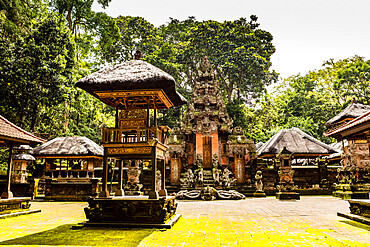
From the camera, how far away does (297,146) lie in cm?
2019

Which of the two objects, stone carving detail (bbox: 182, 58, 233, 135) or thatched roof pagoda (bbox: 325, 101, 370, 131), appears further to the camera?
stone carving detail (bbox: 182, 58, 233, 135)

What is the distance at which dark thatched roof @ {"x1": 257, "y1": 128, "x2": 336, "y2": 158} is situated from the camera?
1972cm

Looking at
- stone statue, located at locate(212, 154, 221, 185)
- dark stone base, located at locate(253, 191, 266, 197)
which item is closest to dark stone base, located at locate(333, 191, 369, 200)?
dark stone base, located at locate(253, 191, 266, 197)

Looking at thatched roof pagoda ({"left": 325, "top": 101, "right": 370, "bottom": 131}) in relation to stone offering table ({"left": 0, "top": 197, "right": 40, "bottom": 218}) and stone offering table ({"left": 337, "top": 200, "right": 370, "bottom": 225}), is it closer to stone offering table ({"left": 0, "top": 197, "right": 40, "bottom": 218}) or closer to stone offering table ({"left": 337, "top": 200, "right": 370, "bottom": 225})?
stone offering table ({"left": 337, "top": 200, "right": 370, "bottom": 225})

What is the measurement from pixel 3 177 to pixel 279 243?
55.3 ft

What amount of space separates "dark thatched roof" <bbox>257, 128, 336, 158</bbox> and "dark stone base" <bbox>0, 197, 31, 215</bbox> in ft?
51.0

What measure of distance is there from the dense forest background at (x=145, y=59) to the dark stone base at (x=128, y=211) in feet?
46.9

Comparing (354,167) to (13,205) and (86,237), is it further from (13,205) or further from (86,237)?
(13,205)

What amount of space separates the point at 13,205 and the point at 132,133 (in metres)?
4.69

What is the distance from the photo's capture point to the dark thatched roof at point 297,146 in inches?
776

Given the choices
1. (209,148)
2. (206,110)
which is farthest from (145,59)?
(209,148)

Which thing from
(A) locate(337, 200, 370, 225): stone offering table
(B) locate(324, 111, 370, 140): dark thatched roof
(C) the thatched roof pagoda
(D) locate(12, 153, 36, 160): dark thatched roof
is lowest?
(A) locate(337, 200, 370, 225): stone offering table

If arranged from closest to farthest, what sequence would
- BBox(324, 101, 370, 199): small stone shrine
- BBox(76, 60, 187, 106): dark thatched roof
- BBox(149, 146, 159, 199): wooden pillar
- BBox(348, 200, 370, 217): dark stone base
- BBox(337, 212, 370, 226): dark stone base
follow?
BBox(337, 212, 370, 226): dark stone base → BBox(149, 146, 159, 199): wooden pillar → BBox(348, 200, 370, 217): dark stone base → BBox(76, 60, 187, 106): dark thatched roof → BBox(324, 101, 370, 199): small stone shrine

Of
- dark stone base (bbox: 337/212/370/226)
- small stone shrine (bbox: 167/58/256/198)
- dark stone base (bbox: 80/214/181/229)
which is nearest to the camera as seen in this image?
dark stone base (bbox: 80/214/181/229)
